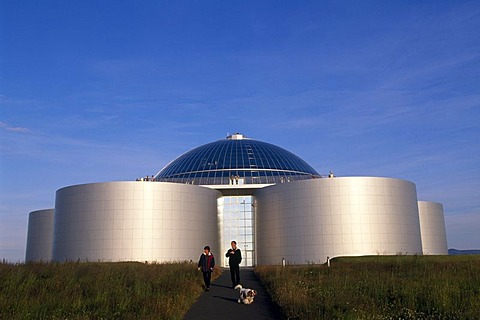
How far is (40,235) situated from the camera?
6988 centimetres

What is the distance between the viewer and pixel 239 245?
56438 mm

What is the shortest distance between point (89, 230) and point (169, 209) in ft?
29.7

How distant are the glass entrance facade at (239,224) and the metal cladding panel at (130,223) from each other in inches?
201

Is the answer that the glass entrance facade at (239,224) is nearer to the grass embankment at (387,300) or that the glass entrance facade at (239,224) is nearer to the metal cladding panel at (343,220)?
the metal cladding panel at (343,220)

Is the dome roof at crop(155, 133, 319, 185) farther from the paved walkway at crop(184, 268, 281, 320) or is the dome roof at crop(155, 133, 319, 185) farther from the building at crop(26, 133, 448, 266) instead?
the paved walkway at crop(184, 268, 281, 320)

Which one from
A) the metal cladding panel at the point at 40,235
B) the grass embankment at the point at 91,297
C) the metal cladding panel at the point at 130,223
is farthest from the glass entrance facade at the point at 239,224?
the grass embankment at the point at 91,297

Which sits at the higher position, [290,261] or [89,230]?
[89,230]

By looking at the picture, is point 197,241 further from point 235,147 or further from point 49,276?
point 49,276

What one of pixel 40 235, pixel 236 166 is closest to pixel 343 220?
pixel 236 166

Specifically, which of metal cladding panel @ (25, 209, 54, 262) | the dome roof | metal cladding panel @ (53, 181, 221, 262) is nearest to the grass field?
metal cladding panel @ (53, 181, 221, 262)

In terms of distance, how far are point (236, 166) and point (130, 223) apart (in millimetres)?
18531

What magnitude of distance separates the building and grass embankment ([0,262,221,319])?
2932cm

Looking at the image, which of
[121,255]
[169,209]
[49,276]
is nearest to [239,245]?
[169,209]

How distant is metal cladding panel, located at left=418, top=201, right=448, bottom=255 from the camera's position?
2532 inches
